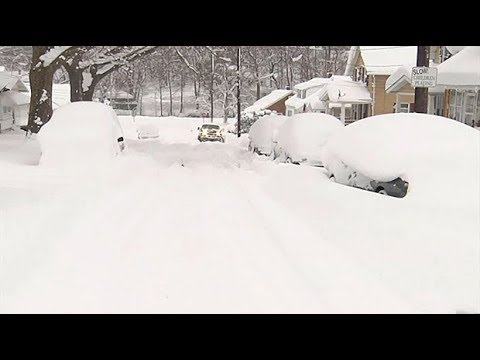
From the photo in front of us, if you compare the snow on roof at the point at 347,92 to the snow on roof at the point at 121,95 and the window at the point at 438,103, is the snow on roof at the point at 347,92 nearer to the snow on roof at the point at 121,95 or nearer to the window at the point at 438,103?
the window at the point at 438,103

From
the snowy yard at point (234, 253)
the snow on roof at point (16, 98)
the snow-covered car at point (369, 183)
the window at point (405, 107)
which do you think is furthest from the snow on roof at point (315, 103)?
the snowy yard at point (234, 253)

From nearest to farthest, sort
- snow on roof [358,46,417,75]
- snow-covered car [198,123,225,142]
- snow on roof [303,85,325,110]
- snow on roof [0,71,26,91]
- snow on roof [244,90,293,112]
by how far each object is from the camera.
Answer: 1. snow-covered car [198,123,225,142]
2. snow on roof [358,46,417,75]
3. snow on roof [0,71,26,91]
4. snow on roof [303,85,325,110]
5. snow on roof [244,90,293,112]

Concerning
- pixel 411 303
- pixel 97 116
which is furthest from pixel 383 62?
pixel 411 303

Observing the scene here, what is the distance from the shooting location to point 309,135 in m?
15.6

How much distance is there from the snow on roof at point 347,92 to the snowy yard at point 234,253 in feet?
86.1

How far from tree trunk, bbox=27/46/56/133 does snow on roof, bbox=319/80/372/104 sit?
19810mm

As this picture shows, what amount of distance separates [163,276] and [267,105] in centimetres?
5492

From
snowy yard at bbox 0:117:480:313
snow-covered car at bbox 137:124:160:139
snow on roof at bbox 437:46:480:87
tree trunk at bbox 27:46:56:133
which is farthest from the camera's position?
snow-covered car at bbox 137:124:160:139

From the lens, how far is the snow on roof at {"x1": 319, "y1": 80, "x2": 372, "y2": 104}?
35.7 meters

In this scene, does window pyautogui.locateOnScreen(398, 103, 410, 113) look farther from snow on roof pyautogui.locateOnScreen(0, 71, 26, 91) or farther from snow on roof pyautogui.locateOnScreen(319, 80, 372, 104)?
snow on roof pyautogui.locateOnScreen(0, 71, 26, 91)

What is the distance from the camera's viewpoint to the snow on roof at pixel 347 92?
35.7 metres

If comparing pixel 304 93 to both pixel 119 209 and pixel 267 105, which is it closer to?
pixel 267 105

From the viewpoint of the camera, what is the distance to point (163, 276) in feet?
18.6

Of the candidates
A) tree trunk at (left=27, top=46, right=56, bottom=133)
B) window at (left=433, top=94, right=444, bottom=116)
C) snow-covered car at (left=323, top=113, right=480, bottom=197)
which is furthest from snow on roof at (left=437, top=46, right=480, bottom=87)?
tree trunk at (left=27, top=46, right=56, bottom=133)
